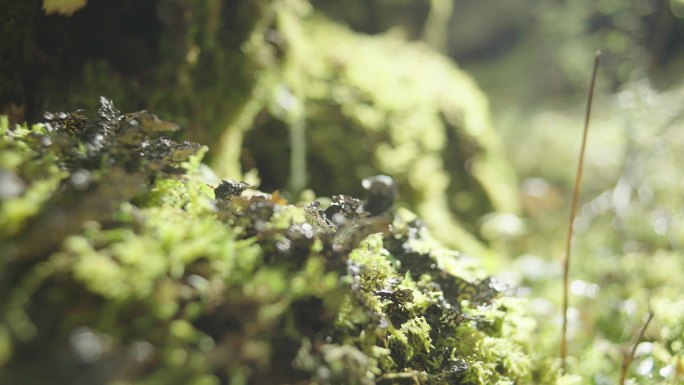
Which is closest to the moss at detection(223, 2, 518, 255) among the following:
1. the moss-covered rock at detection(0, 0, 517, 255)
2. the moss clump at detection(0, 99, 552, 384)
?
the moss-covered rock at detection(0, 0, 517, 255)

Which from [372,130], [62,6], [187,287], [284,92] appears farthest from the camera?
[372,130]

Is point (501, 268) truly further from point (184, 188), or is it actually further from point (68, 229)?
point (68, 229)

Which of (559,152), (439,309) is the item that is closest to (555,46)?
(559,152)

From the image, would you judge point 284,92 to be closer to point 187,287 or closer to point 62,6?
point 62,6

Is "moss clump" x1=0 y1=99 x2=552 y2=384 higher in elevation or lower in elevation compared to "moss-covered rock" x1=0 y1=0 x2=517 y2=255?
lower

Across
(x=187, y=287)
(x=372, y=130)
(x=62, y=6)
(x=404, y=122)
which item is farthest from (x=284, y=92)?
(x=187, y=287)

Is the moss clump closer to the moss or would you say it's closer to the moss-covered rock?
the moss-covered rock
